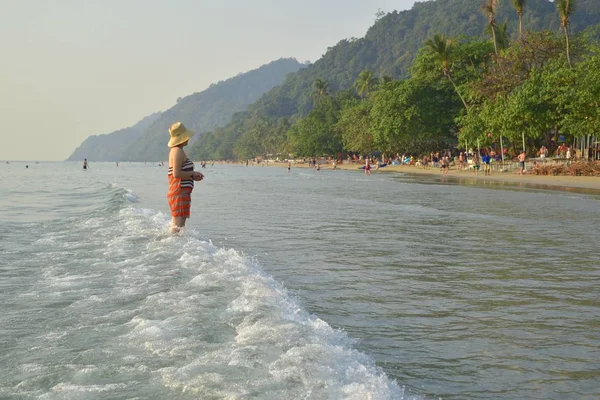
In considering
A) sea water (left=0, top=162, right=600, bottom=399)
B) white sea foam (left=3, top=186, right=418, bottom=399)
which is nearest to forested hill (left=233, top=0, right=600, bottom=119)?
sea water (left=0, top=162, right=600, bottom=399)

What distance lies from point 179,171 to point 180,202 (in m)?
0.57

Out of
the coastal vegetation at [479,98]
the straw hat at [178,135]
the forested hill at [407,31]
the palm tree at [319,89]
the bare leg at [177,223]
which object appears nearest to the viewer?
the straw hat at [178,135]

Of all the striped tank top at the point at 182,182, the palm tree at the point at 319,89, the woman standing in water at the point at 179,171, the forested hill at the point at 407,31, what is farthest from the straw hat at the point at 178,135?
the forested hill at the point at 407,31

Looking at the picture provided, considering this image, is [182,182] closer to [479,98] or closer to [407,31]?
[479,98]

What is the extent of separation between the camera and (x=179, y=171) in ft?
26.7

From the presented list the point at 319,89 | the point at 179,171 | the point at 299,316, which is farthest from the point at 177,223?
the point at 319,89

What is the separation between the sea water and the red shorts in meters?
0.47

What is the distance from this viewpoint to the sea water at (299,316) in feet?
10.7

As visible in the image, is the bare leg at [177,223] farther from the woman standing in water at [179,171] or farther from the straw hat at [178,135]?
the straw hat at [178,135]

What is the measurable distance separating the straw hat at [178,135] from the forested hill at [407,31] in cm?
13647

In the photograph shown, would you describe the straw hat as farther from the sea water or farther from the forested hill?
the forested hill

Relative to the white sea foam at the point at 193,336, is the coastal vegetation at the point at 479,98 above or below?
above

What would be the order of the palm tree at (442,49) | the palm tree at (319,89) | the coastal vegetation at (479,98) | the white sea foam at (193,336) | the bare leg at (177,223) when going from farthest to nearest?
the palm tree at (319,89) < the palm tree at (442,49) < the coastal vegetation at (479,98) < the bare leg at (177,223) < the white sea foam at (193,336)

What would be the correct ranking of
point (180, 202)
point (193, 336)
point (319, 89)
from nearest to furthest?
point (193, 336)
point (180, 202)
point (319, 89)
